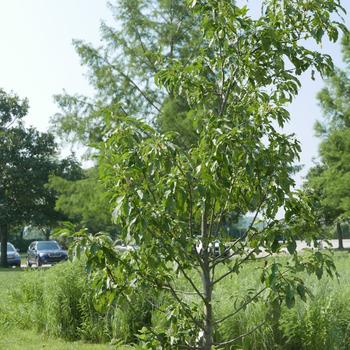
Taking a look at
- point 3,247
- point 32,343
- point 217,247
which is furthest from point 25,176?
point 217,247

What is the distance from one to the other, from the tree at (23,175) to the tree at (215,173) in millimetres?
31904

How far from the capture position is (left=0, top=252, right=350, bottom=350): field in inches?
243

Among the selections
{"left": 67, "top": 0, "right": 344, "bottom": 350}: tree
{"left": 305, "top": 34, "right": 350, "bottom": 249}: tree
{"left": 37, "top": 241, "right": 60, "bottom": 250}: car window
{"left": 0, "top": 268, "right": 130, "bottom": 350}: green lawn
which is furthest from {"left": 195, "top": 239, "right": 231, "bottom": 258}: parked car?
{"left": 37, "top": 241, "right": 60, "bottom": 250}: car window

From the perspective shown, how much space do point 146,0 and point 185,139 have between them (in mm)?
7442

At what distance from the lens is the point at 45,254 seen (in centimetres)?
2984

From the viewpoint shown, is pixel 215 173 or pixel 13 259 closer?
pixel 215 173

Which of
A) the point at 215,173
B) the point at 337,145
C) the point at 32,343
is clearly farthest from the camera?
the point at 337,145

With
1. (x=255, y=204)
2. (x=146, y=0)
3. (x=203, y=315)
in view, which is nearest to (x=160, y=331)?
(x=203, y=315)

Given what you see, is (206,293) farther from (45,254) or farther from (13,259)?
(13,259)

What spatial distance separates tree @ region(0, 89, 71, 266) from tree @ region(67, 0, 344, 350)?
31.9 metres

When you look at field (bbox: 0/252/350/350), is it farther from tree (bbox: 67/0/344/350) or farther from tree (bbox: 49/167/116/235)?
tree (bbox: 49/167/116/235)

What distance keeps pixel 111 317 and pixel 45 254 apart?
75.9ft

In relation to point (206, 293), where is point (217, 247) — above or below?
above

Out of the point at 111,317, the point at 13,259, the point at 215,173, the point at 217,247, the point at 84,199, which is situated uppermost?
the point at 84,199
